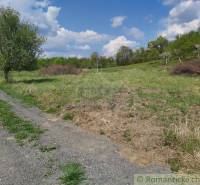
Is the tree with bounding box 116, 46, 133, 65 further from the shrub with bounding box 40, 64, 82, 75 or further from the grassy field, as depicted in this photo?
the grassy field

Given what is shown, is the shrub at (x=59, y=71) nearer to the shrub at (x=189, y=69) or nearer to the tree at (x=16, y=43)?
the shrub at (x=189, y=69)

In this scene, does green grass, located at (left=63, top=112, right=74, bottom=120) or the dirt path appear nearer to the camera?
the dirt path

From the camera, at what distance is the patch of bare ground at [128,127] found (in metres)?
11.8

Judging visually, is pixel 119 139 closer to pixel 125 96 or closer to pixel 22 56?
pixel 125 96

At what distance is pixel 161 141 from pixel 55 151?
358 cm

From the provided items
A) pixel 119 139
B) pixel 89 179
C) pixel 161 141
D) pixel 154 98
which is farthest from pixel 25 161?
pixel 154 98

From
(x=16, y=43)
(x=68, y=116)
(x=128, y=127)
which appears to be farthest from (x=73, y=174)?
(x=16, y=43)

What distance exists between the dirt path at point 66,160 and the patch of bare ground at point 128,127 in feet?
1.48

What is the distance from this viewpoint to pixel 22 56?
137ft

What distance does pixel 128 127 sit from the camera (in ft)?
49.5

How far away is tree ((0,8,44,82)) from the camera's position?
136 feet

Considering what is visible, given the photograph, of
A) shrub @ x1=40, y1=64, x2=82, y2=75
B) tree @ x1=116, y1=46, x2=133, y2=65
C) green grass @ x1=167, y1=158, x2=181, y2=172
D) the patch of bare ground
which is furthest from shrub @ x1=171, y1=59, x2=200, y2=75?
tree @ x1=116, y1=46, x2=133, y2=65

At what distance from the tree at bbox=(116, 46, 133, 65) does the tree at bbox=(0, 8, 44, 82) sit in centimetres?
11147

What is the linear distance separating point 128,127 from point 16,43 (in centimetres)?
2964
